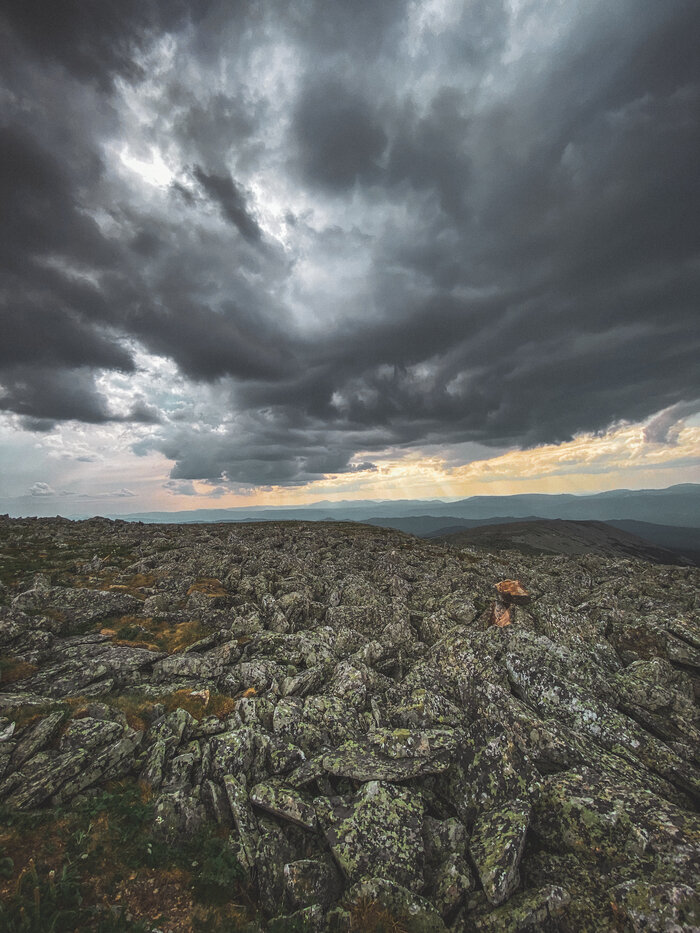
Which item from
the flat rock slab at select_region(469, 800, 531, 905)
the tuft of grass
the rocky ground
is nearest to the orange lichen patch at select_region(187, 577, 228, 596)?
the rocky ground

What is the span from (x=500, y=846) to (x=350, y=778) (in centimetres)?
535

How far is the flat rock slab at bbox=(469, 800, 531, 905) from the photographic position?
Answer: 985cm

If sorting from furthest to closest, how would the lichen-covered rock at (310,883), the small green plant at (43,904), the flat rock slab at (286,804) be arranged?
the flat rock slab at (286,804), the lichen-covered rock at (310,883), the small green plant at (43,904)

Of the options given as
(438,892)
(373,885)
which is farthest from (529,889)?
(373,885)

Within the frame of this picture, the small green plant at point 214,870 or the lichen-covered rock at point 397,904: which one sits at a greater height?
the small green plant at point 214,870

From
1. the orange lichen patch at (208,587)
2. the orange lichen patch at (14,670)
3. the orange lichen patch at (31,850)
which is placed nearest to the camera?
the orange lichen patch at (31,850)

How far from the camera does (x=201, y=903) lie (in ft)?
31.5

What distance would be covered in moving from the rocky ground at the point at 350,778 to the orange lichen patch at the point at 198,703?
0.14 metres

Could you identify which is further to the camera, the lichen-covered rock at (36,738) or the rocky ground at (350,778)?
the lichen-covered rock at (36,738)

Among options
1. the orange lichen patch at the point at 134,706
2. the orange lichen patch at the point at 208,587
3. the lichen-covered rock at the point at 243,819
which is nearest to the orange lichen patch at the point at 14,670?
the orange lichen patch at the point at 134,706

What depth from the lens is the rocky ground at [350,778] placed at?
945 cm

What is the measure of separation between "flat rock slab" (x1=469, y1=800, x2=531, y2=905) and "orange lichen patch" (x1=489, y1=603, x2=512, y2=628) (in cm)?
1544

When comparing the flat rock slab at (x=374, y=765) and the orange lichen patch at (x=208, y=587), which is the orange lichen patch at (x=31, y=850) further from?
the orange lichen patch at (x=208, y=587)

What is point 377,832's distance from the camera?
1123 centimetres
